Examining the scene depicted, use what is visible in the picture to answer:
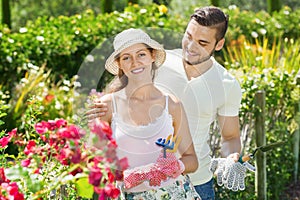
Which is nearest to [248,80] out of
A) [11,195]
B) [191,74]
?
[191,74]

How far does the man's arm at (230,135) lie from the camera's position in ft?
9.91

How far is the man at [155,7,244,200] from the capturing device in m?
2.85

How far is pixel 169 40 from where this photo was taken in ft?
9.03

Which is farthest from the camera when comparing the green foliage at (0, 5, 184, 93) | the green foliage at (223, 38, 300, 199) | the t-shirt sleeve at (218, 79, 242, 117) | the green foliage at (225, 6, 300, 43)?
the green foliage at (225, 6, 300, 43)

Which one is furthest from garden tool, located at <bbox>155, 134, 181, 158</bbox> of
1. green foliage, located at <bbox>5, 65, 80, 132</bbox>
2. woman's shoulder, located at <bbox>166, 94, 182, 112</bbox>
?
green foliage, located at <bbox>5, 65, 80, 132</bbox>

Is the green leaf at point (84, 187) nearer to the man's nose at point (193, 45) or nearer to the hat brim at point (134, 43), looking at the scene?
the hat brim at point (134, 43)

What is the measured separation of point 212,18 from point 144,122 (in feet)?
2.19

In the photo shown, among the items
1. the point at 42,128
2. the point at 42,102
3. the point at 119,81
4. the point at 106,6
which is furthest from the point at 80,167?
the point at 106,6

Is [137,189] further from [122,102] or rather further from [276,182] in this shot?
[276,182]

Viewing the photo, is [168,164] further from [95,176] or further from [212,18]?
[212,18]

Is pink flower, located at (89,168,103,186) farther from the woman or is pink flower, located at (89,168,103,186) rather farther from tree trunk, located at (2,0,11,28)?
tree trunk, located at (2,0,11,28)

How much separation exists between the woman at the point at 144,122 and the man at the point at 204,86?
245 millimetres

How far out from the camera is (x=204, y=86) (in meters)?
2.94

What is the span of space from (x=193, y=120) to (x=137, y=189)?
1.66 feet
